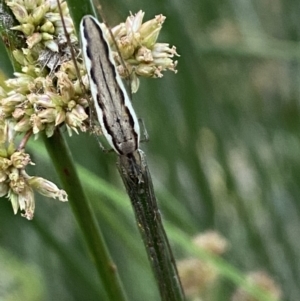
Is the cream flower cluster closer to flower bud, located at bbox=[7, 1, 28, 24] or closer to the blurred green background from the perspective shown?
flower bud, located at bbox=[7, 1, 28, 24]

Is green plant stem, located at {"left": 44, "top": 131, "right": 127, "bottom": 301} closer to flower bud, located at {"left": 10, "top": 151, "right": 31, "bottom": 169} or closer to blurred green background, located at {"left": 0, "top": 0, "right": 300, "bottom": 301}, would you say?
flower bud, located at {"left": 10, "top": 151, "right": 31, "bottom": 169}

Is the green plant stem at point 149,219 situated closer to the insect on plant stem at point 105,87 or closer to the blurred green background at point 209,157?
the insect on plant stem at point 105,87

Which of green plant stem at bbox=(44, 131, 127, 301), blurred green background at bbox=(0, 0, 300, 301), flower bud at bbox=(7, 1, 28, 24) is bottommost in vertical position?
green plant stem at bbox=(44, 131, 127, 301)

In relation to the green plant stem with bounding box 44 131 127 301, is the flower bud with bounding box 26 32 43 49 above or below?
above

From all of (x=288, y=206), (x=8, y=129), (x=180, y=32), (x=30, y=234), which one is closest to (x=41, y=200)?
(x=30, y=234)

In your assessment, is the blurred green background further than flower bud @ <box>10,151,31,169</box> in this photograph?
Yes

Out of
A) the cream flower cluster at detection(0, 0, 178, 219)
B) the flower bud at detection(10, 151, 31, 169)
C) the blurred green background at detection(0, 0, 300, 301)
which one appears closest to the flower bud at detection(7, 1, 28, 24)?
the cream flower cluster at detection(0, 0, 178, 219)
